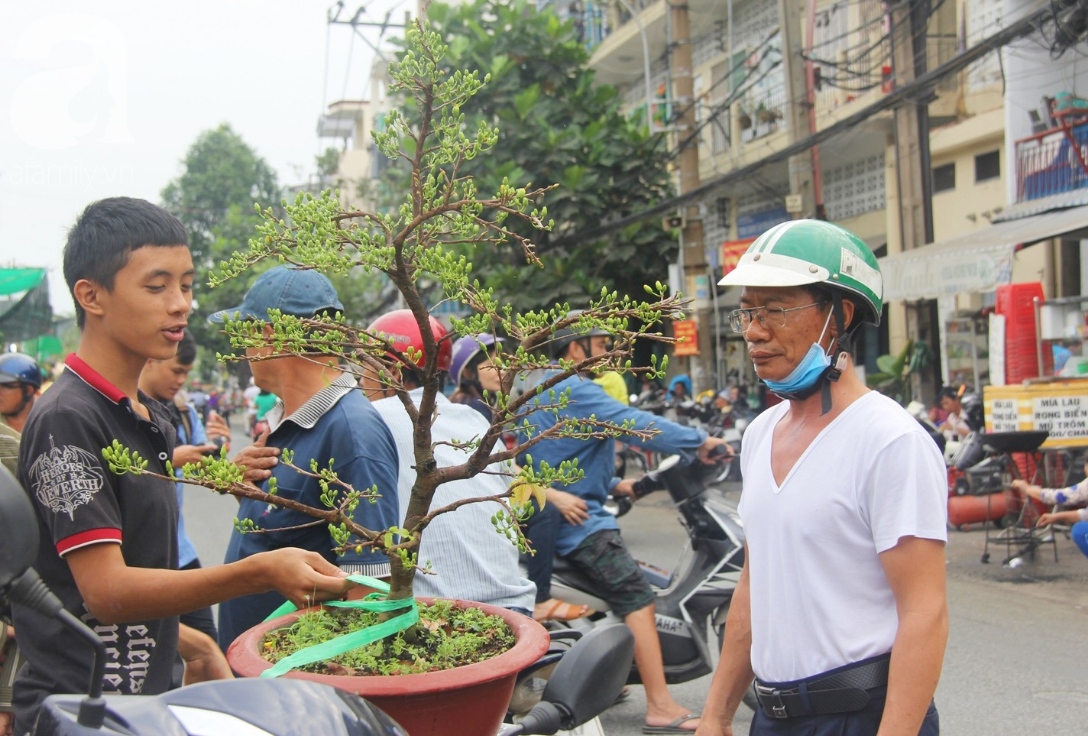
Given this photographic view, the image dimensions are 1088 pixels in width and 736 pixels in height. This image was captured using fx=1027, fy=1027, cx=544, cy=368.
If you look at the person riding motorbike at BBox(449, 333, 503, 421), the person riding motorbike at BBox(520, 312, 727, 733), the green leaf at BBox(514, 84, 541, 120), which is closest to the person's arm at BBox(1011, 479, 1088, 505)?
the person riding motorbike at BBox(520, 312, 727, 733)

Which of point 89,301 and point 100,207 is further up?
point 100,207

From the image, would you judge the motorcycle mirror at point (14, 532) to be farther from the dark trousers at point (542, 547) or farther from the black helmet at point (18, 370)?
the black helmet at point (18, 370)

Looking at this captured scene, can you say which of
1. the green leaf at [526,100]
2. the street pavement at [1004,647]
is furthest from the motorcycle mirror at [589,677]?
the green leaf at [526,100]

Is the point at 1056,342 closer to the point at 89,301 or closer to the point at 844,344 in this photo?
the point at 844,344

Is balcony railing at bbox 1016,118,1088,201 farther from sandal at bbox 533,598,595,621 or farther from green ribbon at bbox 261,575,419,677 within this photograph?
green ribbon at bbox 261,575,419,677

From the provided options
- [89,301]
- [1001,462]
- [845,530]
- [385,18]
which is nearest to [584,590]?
[845,530]

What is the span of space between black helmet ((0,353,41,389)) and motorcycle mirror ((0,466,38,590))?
417cm

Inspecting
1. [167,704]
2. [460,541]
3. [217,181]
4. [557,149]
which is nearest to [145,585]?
[167,704]

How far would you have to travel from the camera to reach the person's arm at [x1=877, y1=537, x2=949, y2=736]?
6.08ft

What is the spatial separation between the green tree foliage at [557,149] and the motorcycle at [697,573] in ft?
31.4

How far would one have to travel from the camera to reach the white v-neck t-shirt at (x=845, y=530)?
1899mm

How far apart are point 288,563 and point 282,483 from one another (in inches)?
27.5

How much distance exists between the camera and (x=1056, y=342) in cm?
945

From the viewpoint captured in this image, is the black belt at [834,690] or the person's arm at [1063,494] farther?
the person's arm at [1063,494]
